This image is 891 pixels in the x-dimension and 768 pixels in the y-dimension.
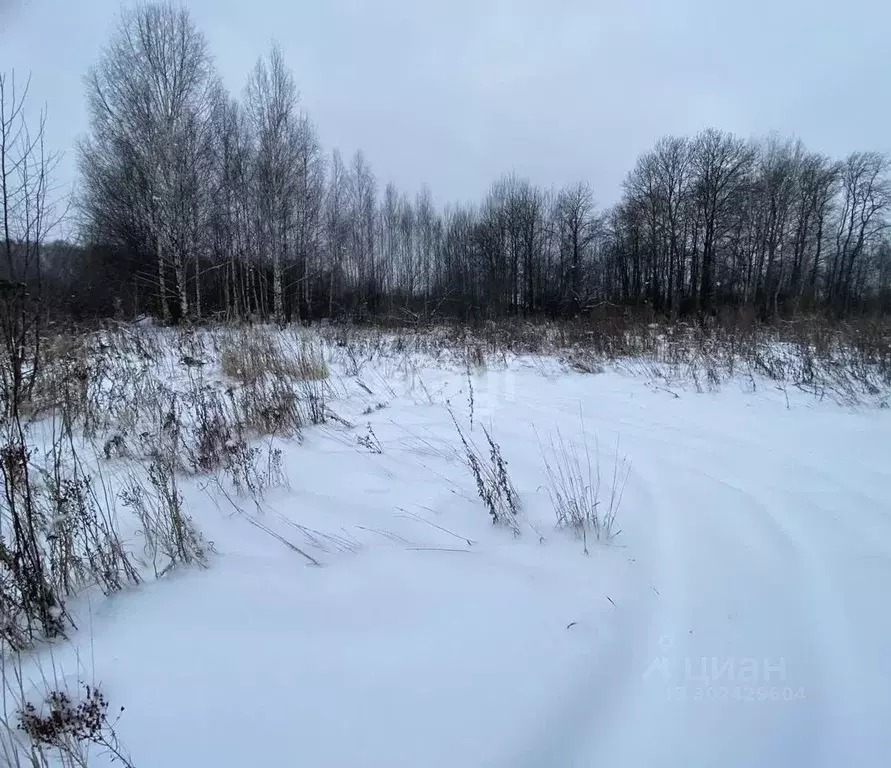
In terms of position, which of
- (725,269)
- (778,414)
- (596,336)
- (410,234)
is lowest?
(778,414)

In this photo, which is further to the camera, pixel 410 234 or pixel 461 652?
pixel 410 234

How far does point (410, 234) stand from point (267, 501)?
33.6 meters

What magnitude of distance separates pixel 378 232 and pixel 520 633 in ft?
101

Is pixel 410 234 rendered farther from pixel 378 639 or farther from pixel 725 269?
pixel 378 639

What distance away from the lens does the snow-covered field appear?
3.63 feet

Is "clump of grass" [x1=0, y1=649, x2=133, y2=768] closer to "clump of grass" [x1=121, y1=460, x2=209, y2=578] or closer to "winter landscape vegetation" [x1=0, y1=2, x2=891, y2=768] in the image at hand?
"winter landscape vegetation" [x1=0, y1=2, x2=891, y2=768]

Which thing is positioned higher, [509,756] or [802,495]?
[802,495]

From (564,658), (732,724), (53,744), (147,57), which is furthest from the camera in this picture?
(147,57)

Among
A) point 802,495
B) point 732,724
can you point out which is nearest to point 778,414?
point 802,495

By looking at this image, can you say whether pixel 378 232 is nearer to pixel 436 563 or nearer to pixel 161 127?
pixel 161 127

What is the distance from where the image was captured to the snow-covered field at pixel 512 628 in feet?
3.63

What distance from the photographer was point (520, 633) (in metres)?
1.42

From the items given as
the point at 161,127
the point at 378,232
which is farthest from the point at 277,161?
the point at 378,232

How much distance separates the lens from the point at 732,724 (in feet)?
3.78
